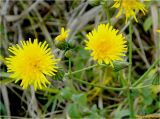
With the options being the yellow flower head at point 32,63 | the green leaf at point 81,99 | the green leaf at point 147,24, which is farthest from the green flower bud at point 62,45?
the green leaf at point 147,24

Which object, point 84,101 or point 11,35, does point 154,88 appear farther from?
point 11,35

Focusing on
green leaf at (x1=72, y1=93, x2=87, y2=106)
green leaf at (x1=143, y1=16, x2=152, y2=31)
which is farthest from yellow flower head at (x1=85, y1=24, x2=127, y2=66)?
green leaf at (x1=143, y1=16, x2=152, y2=31)

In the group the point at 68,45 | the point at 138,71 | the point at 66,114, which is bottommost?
the point at 66,114

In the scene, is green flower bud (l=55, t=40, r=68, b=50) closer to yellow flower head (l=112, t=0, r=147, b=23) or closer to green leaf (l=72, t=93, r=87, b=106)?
yellow flower head (l=112, t=0, r=147, b=23)

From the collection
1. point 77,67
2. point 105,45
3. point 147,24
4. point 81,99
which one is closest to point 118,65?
point 105,45

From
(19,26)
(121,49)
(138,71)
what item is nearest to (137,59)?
(138,71)
